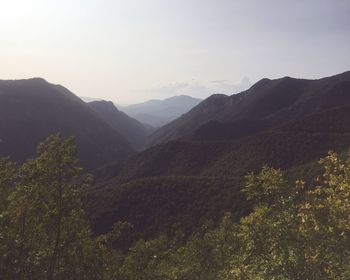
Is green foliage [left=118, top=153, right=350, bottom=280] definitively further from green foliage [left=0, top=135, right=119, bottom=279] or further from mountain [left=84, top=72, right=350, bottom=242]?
mountain [left=84, top=72, right=350, bottom=242]

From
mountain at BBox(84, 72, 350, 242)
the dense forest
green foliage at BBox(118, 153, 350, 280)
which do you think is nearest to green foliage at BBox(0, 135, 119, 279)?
the dense forest

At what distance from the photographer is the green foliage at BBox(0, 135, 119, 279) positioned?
16547mm

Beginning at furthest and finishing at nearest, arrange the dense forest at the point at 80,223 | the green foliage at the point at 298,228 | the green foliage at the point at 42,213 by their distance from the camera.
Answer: the green foliage at the point at 298,228
the dense forest at the point at 80,223
the green foliage at the point at 42,213

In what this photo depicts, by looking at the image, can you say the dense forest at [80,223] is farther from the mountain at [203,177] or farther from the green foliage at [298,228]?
the mountain at [203,177]

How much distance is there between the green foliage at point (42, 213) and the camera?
651 inches

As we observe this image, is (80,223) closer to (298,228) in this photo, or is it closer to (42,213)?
(42,213)

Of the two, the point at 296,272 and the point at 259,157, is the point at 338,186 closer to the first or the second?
the point at 296,272

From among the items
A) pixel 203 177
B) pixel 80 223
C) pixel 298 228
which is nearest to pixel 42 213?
pixel 80 223

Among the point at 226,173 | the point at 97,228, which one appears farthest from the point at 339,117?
the point at 97,228

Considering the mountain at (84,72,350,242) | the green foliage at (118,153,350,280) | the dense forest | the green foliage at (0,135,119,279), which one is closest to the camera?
the green foliage at (0,135,119,279)

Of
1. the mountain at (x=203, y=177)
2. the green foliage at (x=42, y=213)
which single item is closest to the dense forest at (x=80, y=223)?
the green foliage at (x=42, y=213)

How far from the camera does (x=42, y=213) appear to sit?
1764 centimetres

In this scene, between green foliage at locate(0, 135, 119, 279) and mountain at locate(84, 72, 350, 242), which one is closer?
green foliage at locate(0, 135, 119, 279)

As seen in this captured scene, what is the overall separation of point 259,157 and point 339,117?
190ft
